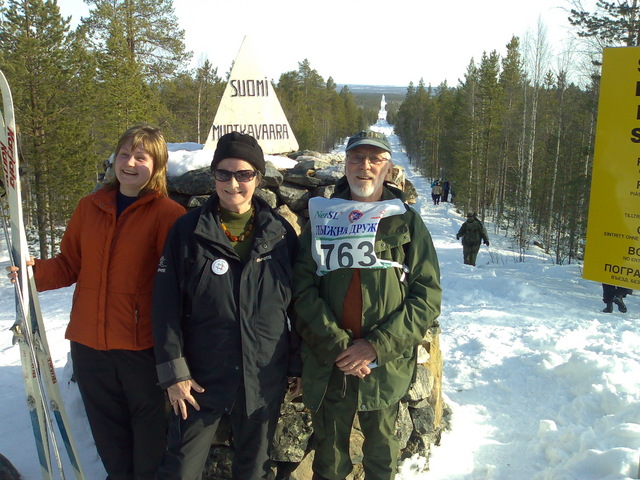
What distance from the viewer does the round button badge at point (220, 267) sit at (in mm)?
2135

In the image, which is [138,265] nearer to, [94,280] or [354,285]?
[94,280]

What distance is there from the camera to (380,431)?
2.35 metres

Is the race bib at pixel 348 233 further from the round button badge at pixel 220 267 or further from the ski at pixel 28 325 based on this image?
the ski at pixel 28 325

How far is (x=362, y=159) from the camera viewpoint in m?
2.38

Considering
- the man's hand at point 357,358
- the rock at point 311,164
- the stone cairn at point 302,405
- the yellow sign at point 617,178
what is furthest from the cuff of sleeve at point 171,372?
the yellow sign at point 617,178

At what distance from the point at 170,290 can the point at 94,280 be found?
1.70ft

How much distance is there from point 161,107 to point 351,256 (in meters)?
19.2

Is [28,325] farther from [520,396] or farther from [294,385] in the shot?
[520,396]

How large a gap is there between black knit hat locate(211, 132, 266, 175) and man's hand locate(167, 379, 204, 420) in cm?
106

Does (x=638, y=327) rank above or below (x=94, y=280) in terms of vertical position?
below

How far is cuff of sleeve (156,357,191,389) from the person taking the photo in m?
2.08

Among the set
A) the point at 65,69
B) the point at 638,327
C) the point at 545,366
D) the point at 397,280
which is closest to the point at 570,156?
the point at 638,327

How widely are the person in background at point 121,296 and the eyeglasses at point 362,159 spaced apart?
3.28ft

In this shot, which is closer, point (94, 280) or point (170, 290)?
point (170, 290)
